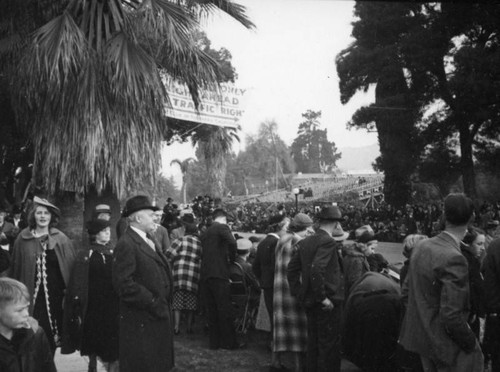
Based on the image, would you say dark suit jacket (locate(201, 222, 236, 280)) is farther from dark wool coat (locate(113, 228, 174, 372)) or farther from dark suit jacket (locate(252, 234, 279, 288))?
dark wool coat (locate(113, 228, 174, 372))

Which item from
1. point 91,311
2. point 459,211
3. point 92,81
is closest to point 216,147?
point 92,81

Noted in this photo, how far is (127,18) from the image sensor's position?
22.3ft

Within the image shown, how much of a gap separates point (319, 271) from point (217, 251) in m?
1.99

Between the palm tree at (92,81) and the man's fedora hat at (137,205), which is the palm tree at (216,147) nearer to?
the palm tree at (92,81)

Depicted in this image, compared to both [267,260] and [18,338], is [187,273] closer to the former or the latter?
[267,260]

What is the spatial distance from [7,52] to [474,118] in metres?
19.1

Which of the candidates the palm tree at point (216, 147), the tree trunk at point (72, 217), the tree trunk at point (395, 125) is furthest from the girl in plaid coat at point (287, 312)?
the tree trunk at point (395, 125)

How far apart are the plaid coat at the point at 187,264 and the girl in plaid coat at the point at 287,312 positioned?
172 centimetres

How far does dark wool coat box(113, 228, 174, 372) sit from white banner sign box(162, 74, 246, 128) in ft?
13.7

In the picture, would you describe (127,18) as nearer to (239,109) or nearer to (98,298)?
(239,109)

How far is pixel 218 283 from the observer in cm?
623

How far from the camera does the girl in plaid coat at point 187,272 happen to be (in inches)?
271

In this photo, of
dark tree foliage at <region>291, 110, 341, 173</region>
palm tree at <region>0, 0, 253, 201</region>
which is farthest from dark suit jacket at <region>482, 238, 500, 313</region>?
dark tree foliage at <region>291, 110, 341, 173</region>

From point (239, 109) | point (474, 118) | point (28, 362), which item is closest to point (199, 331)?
point (239, 109)
